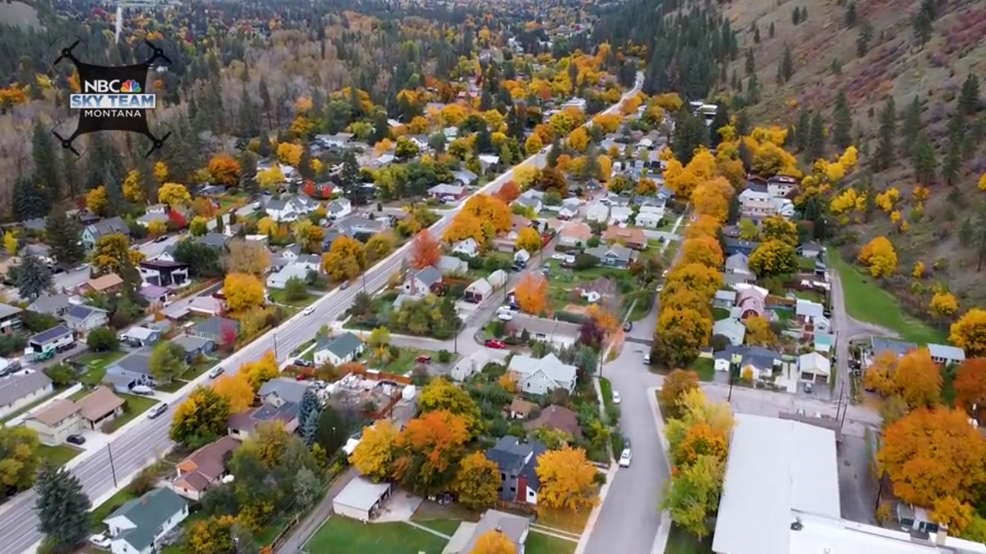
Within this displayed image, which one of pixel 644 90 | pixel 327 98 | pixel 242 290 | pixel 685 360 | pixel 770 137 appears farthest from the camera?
pixel 644 90

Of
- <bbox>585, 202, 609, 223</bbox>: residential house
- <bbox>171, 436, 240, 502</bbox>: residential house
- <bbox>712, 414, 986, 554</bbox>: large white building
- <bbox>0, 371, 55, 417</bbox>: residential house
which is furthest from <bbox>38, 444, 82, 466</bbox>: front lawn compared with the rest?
<bbox>585, 202, 609, 223</bbox>: residential house

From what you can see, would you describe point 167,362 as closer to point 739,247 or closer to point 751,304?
point 751,304

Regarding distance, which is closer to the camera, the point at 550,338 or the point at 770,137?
the point at 550,338

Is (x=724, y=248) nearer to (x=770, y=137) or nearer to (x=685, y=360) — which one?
(x=685, y=360)

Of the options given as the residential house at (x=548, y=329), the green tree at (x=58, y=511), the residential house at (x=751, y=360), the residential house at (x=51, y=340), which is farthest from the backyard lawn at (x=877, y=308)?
the residential house at (x=51, y=340)

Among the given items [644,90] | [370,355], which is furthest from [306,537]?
[644,90]

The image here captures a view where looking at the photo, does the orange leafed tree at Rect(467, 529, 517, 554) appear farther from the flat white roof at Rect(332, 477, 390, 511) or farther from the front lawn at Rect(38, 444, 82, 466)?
the front lawn at Rect(38, 444, 82, 466)
